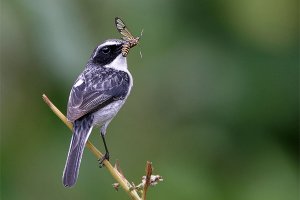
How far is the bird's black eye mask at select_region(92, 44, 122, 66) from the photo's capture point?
4902 millimetres

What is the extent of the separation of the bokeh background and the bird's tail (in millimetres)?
422

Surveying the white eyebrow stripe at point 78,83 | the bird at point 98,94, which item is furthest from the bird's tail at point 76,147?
the white eyebrow stripe at point 78,83

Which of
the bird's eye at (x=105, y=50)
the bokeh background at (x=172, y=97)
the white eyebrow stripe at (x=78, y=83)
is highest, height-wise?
the bird's eye at (x=105, y=50)

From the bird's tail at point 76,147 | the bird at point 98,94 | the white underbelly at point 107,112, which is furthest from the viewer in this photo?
the white underbelly at point 107,112

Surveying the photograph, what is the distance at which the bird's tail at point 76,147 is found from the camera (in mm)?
3588

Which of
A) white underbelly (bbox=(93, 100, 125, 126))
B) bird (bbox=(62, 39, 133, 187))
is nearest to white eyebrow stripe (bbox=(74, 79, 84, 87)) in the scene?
bird (bbox=(62, 39, 133, 187))

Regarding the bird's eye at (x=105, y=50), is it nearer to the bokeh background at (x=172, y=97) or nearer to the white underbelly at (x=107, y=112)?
the bokeh background at (x=172, y=97)

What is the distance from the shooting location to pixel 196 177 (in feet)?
17.5

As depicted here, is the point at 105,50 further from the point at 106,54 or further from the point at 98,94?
the point at 98,94

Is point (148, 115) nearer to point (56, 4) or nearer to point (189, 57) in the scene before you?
point (189, 57)

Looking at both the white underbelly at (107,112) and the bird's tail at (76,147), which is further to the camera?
the white underbelly at (107,112)

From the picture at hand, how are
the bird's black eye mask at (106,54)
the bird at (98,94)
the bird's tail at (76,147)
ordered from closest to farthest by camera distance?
the bird's tail at (76,147)
the bird at (98,94)
the bird's black eye mask at (106,54)

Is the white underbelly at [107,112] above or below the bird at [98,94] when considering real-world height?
below

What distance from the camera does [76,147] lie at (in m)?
4.22
